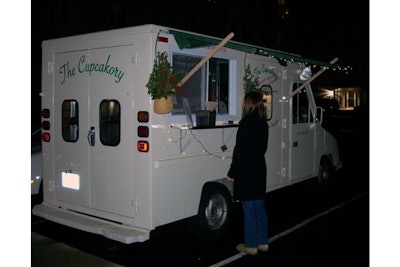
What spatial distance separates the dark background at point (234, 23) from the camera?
2794 centimetres

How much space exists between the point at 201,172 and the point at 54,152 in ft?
6.55

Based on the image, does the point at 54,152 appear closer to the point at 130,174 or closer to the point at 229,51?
the point at 130,174

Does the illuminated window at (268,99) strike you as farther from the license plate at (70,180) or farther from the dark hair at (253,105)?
the license plate at (70,180)

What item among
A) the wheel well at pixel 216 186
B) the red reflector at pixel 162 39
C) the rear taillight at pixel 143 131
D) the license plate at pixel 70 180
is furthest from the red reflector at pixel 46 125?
the wheel well at pixel 216 186

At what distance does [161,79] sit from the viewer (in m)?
4.89

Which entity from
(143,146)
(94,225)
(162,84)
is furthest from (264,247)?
(162,84)

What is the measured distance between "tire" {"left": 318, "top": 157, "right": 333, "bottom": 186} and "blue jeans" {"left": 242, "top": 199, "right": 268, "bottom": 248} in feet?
12.7

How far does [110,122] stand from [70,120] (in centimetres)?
78

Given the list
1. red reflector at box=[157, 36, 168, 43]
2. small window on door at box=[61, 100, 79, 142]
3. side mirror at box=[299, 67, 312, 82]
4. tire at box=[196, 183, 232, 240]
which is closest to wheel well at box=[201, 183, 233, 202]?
tire at box=[196, 183, 232, 240]

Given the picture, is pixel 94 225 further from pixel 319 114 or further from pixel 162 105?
pixel 319 114

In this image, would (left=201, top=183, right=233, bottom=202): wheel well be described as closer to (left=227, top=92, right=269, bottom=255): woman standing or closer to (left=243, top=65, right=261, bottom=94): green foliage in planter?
(left=227, top=92, right=269, bottom=255): woman standing

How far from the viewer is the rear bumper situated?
16.1ft

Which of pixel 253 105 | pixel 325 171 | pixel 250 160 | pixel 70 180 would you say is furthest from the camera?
pixel 325 171

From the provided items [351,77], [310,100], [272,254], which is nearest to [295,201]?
[310,100]
